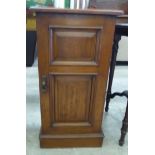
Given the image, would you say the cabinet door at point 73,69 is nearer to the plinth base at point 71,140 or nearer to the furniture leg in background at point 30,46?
the plinth base at point 71,140

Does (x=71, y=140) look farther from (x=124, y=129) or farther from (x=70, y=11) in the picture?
(x=70, y=11)

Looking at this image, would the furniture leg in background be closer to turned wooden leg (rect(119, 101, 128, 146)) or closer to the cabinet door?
the cabinet door

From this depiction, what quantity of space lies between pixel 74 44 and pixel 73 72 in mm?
158

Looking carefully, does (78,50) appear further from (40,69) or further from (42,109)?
(42,109)

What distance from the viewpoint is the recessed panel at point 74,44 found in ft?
3.78

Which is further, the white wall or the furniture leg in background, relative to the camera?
the white wall

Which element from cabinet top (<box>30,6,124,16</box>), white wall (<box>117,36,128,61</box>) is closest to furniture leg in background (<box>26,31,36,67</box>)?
white wall (<box>117,36,128,61</box>)

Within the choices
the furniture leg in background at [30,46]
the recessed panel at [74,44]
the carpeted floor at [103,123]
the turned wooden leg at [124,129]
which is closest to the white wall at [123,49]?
the carpeted floor at [103,123]

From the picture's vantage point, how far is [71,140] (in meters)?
1.42

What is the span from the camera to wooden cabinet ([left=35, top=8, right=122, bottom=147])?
3.67ft

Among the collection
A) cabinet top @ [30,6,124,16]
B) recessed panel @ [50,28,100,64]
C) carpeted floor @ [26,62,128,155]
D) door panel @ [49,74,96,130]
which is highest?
cabinet top @ [30,6,124,16]

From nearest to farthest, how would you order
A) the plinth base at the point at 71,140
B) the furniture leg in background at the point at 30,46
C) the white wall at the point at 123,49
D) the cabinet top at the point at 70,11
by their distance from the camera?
the cabinet top at the point at 70,11 < the plinth base at the point at 71,140 < the furniture leg in background at the point at 30,46 < the white wall at the point at 123,49
